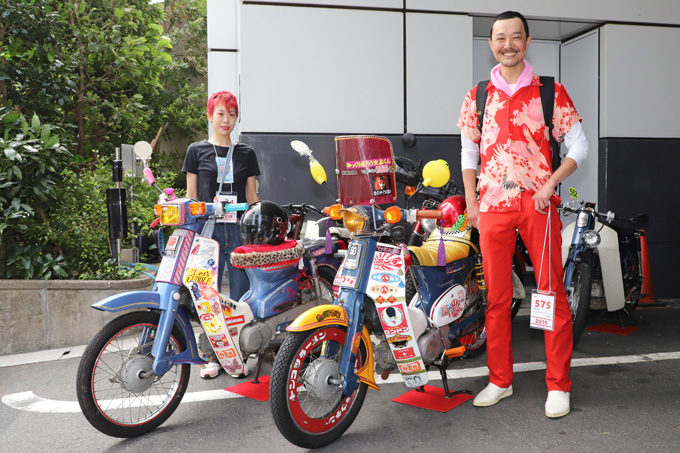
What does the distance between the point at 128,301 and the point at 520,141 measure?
7.24ft

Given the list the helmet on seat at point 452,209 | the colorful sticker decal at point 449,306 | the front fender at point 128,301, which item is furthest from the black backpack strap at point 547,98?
the front fender at point 128,301

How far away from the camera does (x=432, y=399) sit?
10.8ft

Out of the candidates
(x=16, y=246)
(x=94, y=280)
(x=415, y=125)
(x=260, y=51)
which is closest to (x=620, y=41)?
(x=415, y=125)

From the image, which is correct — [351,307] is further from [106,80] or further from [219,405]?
[106,80]

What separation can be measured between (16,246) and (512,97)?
421cm

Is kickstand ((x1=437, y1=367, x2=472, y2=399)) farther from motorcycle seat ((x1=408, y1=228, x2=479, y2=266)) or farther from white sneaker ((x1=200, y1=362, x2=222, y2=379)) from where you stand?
white sneaker ((x1=200, y1=362, x2=222, y2=379))

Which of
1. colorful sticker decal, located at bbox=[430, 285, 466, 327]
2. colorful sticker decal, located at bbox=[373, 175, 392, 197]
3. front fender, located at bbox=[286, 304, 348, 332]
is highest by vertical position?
colorful sticker decal, located at bbox=[373, 175, 392, 197]

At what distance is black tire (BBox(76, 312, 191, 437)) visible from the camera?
2654 mm

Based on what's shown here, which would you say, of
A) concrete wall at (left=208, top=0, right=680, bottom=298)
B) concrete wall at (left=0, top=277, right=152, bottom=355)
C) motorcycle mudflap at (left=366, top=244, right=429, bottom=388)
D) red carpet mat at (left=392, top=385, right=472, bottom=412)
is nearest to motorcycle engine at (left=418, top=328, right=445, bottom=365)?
motorcycle mudflap at (left=366, top=244, right=429, bottom=388)

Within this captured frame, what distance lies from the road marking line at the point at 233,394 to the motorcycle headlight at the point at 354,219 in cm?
129

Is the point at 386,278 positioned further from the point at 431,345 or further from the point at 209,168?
the point at 209,168

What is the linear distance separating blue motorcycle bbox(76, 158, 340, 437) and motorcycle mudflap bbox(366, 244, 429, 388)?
1.37ft

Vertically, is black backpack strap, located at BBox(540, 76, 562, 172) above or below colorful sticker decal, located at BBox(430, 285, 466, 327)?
above

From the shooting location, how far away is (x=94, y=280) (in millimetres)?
4758
